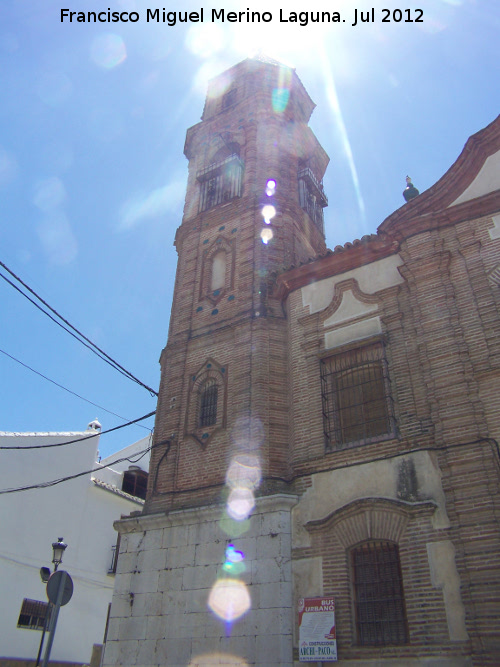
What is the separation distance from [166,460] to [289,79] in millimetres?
13023

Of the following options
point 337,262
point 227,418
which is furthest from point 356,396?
point 337,262

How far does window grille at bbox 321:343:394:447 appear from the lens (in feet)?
32.7

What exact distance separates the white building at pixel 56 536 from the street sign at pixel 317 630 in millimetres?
8821

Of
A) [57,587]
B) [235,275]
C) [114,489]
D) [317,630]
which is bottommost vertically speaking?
[317,630]

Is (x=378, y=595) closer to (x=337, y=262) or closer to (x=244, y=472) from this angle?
(x=244, y=472)

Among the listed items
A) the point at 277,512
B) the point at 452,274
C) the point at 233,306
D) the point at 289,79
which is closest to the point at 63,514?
the point at 233,306

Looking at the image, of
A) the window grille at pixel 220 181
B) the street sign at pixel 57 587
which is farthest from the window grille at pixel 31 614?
the window grille at pixel 220 181

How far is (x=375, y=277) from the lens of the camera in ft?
37.1

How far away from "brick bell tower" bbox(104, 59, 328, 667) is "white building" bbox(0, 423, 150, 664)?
535 centimetres

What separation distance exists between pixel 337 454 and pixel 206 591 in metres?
3.18

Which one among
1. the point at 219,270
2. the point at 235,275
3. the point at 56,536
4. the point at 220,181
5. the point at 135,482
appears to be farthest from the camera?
the point at 135,482

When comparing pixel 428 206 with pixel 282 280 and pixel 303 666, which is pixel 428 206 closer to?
pixel 282 280

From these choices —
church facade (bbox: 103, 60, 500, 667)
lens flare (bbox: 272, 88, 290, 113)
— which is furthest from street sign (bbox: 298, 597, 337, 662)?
lens flare (bbox: 272, 88, 290, 113)

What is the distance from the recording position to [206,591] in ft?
31.6
